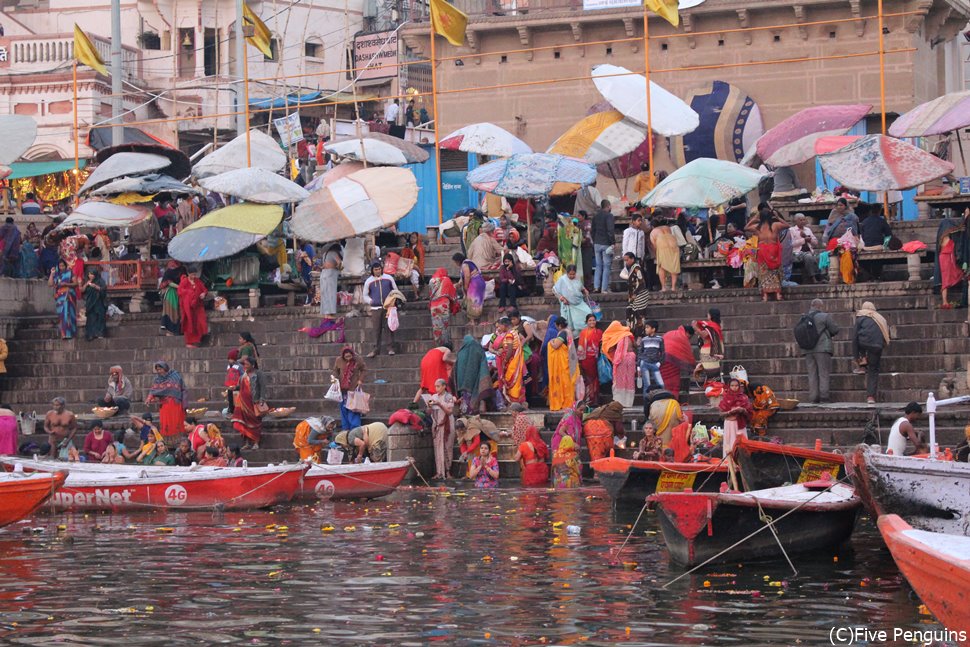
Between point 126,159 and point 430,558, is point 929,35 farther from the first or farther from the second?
point 430,558

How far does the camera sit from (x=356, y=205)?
2322 centimetres

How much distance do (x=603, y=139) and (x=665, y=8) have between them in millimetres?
→ 2161

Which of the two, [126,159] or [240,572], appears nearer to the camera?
[240,572]

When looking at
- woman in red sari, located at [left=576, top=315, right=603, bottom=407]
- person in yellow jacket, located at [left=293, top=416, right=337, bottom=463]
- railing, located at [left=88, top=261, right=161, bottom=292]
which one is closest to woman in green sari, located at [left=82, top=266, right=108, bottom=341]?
railing, located at [left=88, top=261, right=161, bottom=292]

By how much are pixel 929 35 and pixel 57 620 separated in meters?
20.9

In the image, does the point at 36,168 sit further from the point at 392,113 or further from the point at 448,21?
the point at 448,21

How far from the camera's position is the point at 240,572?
43.3 feet

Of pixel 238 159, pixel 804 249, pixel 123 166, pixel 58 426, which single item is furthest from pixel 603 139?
pixel 58 426

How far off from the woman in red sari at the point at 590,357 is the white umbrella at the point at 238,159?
8239 mm

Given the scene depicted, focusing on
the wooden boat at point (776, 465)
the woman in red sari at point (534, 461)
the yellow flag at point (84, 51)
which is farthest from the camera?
the yellow flag at point (84, 51)

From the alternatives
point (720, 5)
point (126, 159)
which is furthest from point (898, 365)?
point (126, 159)

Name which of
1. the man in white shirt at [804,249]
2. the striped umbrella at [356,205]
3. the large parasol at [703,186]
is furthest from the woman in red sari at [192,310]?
the man in white shirt at [804,249]

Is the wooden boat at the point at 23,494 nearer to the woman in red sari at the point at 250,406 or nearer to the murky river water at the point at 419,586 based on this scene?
the murky river water at the point at 419,586

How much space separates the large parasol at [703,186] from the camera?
70.7 feet
